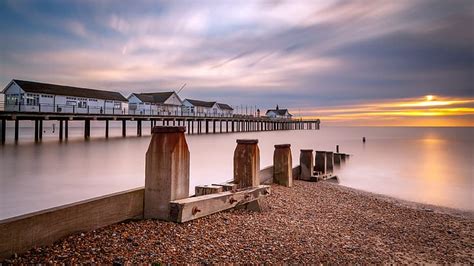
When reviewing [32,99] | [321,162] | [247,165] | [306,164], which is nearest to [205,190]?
[247,165]

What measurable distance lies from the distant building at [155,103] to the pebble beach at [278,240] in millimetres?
53932

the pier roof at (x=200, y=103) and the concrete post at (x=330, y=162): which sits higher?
the pier roof at (x=200, y=103)

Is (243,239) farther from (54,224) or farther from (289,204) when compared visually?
(289,204)

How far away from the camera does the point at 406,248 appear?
502 cm

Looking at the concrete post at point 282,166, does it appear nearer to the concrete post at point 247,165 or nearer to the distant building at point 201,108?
the concrete post at point 247,165

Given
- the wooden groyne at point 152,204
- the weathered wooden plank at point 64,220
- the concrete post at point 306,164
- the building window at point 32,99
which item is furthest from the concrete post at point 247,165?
the building window at point 32,99

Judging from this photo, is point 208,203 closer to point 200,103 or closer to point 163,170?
point 163,170

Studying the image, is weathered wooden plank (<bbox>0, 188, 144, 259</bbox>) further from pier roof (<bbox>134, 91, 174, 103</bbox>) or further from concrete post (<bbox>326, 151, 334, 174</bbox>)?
pier roof (<bbox>134, 91, 174, 103</bbox>)

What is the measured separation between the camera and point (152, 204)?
4.29m

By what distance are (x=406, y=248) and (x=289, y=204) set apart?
7.90ft

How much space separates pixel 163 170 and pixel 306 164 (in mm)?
8443

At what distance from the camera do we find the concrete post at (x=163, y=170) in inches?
164

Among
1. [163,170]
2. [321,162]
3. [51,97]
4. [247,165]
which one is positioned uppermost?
[51,97]

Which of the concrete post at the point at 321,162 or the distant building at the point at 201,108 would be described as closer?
the concrete post at the point at 321,162
